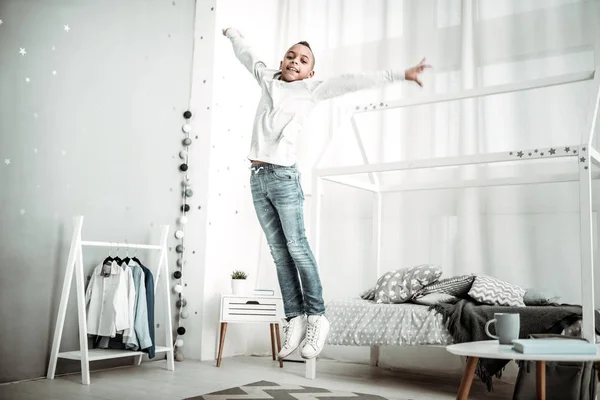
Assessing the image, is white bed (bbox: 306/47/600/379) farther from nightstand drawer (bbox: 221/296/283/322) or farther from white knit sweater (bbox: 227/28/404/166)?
white knit sweater (bbox: 227/28/404/166)

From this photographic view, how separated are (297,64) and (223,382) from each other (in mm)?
1585

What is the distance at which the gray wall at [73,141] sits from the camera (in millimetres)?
2709

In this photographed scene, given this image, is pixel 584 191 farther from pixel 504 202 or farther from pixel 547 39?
pixel 547 39

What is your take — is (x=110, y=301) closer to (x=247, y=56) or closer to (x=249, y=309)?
(x=249, y=309)

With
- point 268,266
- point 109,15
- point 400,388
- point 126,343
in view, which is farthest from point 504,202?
point 109,15

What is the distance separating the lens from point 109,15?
10.5ft

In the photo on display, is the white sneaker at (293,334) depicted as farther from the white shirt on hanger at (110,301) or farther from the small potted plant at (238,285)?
the small potted plant at (238,285)

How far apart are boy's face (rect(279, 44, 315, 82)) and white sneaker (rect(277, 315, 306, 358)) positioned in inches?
33.0

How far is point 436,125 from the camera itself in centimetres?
353

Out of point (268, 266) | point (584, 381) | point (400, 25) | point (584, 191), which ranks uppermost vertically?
point (400, 25)

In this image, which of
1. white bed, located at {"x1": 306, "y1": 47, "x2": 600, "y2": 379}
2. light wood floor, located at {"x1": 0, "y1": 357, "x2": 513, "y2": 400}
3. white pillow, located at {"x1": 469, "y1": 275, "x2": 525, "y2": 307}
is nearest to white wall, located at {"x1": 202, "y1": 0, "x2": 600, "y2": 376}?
white bed, located at {"x1": 306, "y1": 47, "x2": 600, "y2": 379}

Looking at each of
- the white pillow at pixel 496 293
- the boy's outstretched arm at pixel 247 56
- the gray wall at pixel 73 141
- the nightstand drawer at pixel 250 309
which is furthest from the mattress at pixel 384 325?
the boy's outstretched arm at pixel 247 56

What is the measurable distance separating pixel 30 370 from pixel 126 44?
1.80m

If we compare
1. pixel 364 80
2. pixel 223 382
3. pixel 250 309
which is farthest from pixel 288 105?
pixel 250 309
